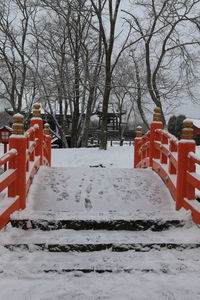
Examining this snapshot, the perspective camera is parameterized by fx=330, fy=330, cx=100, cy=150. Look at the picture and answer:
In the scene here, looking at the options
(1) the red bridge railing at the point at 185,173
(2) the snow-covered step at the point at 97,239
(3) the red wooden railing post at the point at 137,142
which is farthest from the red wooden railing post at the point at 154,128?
(3) the red wooden railing post at the point at 137,142

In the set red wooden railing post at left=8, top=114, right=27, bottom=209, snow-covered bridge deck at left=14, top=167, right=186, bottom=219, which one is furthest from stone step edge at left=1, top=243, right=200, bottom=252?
red wooden railing post at left=8, top=114, right=27, bottom=209

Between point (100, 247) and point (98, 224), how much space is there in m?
0.53

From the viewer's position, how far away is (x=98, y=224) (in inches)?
176

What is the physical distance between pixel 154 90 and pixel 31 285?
19.1 metres

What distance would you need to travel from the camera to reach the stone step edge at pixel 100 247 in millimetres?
3916

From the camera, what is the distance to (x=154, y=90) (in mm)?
21125

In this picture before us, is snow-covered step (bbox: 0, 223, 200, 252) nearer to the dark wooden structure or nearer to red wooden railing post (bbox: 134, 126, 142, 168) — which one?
red wooden railing post (bbox: 134, 126, 142, 168)

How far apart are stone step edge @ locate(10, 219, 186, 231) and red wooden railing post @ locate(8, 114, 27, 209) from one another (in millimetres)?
447

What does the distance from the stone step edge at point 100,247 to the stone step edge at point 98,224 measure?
0.48 meters

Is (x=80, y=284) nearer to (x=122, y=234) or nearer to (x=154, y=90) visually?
(x=122, y=234)

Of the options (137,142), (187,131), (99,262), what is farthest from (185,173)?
(137,142)

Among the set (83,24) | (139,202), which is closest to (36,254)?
(139,202)

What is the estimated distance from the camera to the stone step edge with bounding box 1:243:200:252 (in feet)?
12.8

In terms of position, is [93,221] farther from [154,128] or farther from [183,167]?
[154,128]
